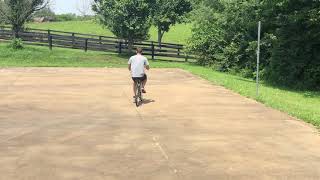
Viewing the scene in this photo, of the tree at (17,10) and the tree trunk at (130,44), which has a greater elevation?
the tree at (17,10)

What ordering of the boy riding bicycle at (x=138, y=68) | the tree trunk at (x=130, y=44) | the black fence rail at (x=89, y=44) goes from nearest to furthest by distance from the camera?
1. the boy riding bicycle at (x=138, y=68)
2. the tree trunk at (x=130, y=44)
3. the black fence rail at (x=89, y=44)

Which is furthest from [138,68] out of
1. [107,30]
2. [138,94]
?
[107,30]

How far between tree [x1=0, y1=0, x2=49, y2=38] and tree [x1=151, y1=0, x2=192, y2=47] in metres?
8.32

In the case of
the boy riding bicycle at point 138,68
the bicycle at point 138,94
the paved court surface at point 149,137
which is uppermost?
the boy riding bicycle at point 138,68

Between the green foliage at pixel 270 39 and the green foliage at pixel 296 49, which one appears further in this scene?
the green foliage at pixel 270 39

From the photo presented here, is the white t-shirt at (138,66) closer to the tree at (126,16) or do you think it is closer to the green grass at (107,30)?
the tree at (126,16)

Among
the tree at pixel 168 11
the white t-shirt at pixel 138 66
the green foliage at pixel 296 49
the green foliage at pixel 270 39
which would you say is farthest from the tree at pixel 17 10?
the white t-shirt at pixel 138 66

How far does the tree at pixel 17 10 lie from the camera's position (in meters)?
Answer: 40.0

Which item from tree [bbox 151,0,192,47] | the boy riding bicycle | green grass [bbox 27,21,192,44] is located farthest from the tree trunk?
the boy riding bicycle

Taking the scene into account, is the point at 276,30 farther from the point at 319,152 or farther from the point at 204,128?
the point at 319,152

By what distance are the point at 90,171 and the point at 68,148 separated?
174 centimetres

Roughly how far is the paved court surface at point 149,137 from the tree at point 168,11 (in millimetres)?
21922

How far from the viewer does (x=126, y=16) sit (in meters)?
39.2

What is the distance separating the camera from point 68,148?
10.4m
